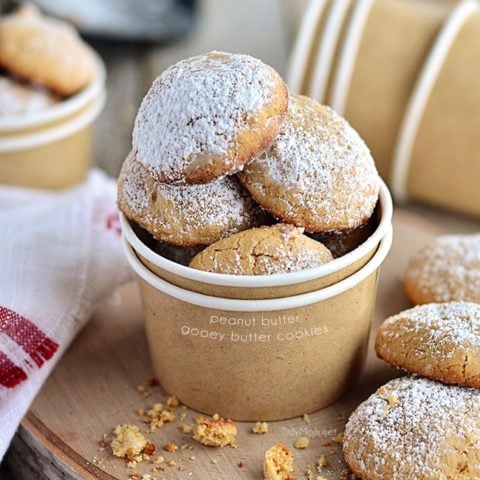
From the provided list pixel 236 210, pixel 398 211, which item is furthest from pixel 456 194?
pixel 236 210

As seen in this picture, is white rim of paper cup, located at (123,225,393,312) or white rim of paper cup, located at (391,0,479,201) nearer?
white rim of paper cup, located at (123,225,393,312)

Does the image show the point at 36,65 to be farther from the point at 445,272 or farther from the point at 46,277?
the point at 445,272

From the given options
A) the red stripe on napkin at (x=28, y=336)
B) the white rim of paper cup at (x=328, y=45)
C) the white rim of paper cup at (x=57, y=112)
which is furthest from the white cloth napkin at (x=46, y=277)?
the white rim of paper cup at (x=328, y=45)

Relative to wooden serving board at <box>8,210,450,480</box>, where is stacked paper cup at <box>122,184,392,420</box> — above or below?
above

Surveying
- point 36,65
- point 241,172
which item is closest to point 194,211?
point 241,172

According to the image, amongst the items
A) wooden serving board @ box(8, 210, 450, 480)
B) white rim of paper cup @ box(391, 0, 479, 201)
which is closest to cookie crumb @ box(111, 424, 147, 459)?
wooden serving board @ box(8, 210, 450, 480)

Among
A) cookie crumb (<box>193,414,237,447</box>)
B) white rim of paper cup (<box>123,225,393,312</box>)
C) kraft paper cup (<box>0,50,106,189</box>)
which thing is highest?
white rim of paper cup (<box>123,225,393,312</box>)

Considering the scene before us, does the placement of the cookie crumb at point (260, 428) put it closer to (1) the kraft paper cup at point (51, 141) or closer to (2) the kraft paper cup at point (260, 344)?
(2) the kraft paper cup at point (260, 344)

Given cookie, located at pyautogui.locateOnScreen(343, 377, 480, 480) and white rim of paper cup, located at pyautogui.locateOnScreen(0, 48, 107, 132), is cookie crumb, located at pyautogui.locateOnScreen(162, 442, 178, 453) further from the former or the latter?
white rim of paper cup, located at pyautogui.locateOnScreen(0, 48, 107, 132)
